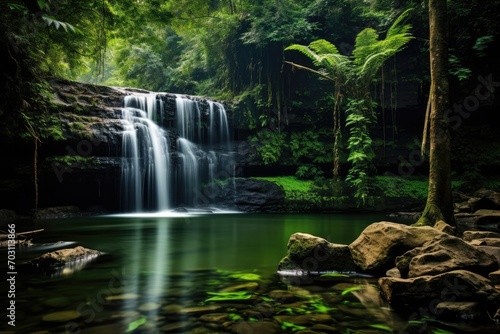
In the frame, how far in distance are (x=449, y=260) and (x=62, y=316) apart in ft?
11.1

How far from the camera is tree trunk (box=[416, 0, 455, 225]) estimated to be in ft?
18.2

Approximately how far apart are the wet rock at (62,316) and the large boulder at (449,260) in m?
3.00

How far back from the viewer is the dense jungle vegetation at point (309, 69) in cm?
Result: 1144

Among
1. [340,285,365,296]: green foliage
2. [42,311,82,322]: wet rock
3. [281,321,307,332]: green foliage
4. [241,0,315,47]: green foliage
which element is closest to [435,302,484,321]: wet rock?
[340,285,365,296]: green foliage

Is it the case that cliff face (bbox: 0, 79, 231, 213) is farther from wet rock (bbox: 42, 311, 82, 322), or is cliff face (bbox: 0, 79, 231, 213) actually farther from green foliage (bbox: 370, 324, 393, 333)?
green foliage (bbox: 370, 324, 393, 333)

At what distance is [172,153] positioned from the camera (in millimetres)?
14680

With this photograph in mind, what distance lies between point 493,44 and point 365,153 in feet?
23.3

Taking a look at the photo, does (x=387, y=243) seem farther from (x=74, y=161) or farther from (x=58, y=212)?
(x=58, y=212)

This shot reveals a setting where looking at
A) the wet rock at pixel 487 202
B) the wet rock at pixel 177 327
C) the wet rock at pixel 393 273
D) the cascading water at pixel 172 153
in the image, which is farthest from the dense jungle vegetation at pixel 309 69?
the wet rock at pixel 177 327

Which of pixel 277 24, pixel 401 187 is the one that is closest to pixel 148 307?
pixel 401 187

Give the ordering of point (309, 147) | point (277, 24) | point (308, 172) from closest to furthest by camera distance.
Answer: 1. point (308, 172)
2. point (277, 24)
3. point (309, 147)

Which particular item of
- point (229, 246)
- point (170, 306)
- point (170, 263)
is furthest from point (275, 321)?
point (229, 246)

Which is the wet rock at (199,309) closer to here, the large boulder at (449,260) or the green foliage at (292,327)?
the green foliage at (292,327)

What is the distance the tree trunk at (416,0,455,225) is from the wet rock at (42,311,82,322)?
5150 mm
